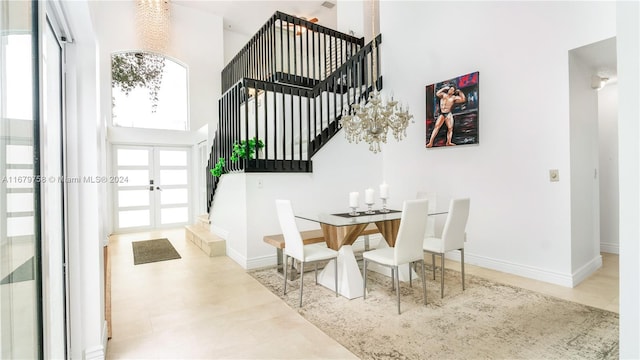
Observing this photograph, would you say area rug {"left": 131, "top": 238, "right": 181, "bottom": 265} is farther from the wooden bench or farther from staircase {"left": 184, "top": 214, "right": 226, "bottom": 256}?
the wooden bench

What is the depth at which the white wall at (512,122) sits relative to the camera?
3164mm

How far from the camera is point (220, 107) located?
4887mm

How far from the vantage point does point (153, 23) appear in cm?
633

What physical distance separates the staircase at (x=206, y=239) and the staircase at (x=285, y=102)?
1.70 ft

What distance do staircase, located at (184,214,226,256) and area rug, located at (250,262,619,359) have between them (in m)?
1.68

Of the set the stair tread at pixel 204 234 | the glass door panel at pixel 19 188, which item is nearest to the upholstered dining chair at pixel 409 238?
the glass door panel at pixel 19 188

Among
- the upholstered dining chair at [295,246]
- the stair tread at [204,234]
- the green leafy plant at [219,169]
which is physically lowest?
the stair tread at [204,234]

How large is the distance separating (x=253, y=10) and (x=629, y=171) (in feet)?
26.9

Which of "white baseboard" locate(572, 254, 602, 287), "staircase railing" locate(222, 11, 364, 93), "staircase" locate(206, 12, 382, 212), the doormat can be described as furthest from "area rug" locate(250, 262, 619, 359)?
"staircase railing" locate(222, 11, 364, 93)

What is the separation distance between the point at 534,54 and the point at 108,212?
7567mm

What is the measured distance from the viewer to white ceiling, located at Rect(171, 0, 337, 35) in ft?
23.5

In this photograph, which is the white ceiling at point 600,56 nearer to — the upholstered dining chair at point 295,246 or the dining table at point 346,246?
the dining table at point 346,246

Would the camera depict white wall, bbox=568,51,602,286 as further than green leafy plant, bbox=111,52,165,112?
No

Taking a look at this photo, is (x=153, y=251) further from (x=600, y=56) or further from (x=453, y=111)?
(x=600, y=56)
